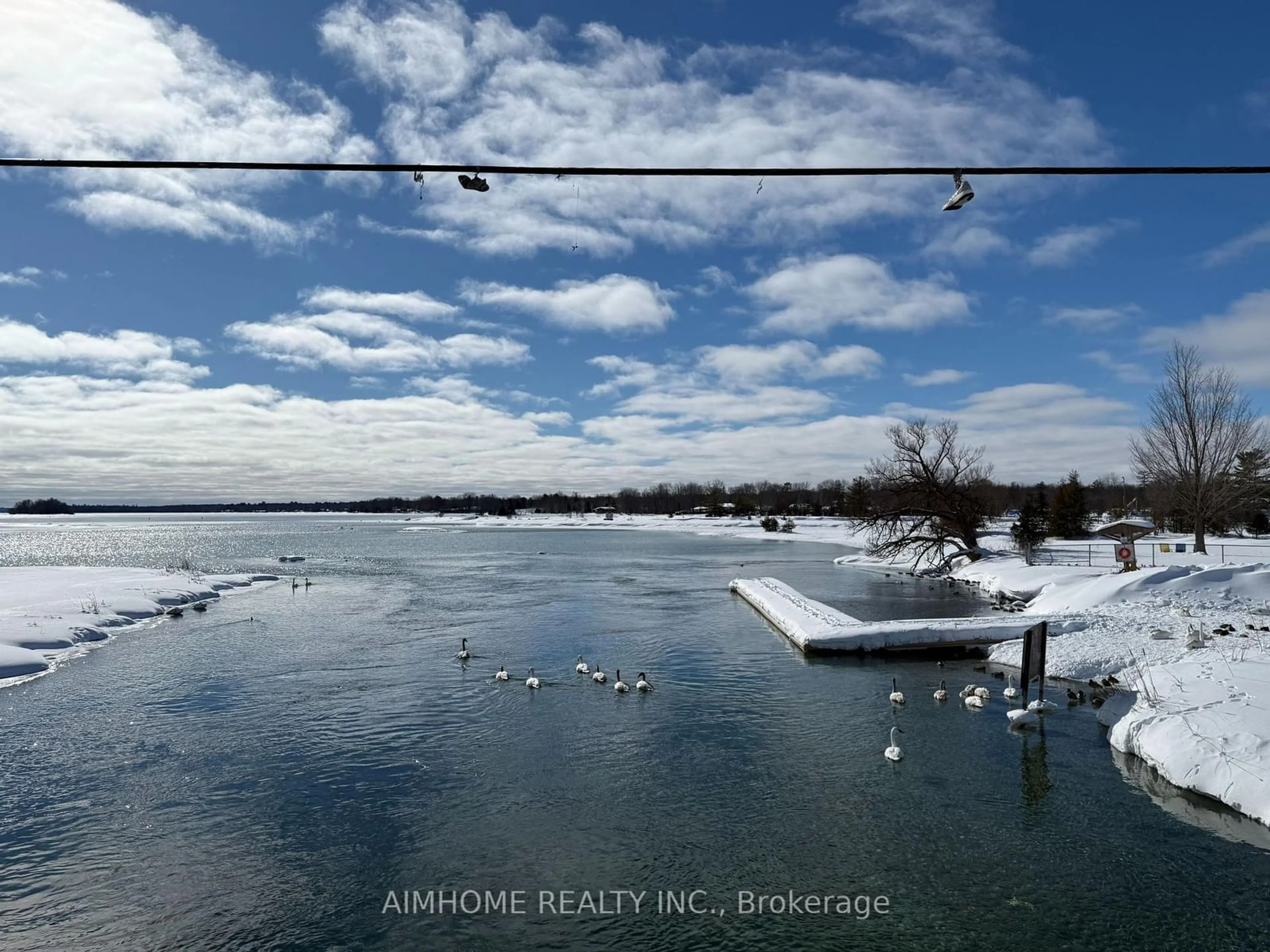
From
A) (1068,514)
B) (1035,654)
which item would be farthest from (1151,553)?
(1035,654)

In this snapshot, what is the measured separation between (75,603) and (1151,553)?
53349mm

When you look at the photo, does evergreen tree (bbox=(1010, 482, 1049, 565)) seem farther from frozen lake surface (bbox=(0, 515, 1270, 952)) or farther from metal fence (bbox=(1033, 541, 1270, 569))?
frozen lake surface (bbox=(0, 515, 1270, 952))

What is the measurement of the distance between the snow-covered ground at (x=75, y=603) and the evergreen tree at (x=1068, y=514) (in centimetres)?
6307

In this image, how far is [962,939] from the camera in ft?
24.4

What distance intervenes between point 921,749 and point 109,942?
11569mm

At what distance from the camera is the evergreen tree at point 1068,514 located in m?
67.2

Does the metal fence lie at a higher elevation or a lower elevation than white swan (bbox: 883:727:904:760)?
higher

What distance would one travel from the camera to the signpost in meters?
16.4

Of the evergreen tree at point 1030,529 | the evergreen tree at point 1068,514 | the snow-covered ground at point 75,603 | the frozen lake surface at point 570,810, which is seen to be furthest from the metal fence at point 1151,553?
the snow-covered ground at point 75,603

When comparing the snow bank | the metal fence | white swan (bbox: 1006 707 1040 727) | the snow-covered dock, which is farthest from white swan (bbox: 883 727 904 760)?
the metal fence

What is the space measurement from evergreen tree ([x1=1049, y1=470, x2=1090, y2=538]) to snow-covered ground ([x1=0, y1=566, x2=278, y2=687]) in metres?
63.1

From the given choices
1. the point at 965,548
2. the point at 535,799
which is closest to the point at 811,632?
the point at 535,799

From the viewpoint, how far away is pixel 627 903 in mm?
8195

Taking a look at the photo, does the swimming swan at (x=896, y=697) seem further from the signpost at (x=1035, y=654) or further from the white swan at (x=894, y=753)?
the white swan at (x=894, y=753)
